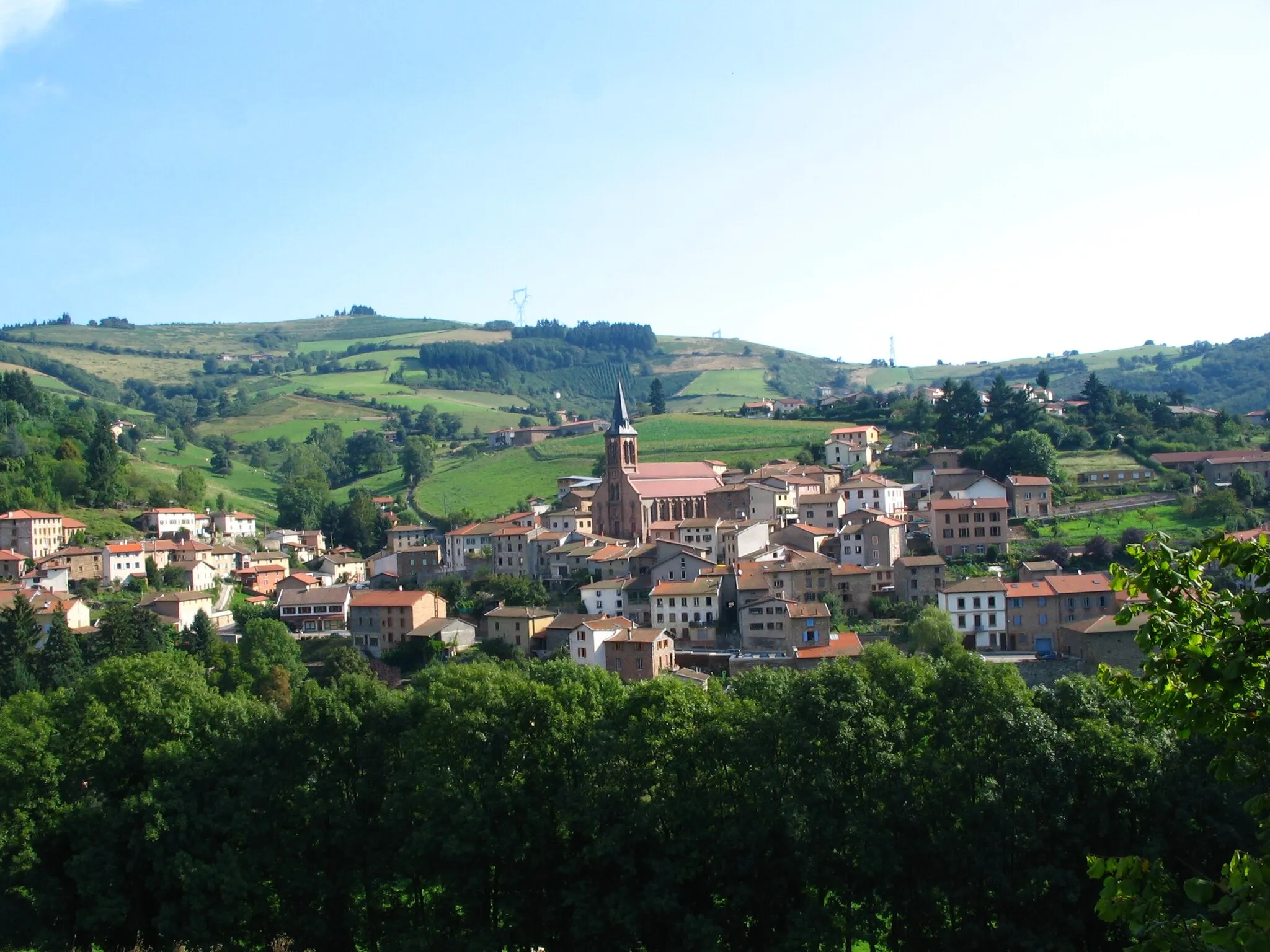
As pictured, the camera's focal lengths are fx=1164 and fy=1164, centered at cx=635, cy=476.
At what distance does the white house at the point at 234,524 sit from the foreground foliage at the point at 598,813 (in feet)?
181

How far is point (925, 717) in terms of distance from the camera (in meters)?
25.0

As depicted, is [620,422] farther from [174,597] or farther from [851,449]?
[174,597]

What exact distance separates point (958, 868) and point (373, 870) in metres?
12.5

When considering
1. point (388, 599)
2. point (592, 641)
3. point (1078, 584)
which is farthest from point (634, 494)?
point (1078, 584)

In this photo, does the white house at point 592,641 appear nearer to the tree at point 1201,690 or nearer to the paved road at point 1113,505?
the paved road at point 1113,505

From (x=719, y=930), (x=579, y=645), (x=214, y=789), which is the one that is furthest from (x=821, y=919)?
(x=579, y=645)

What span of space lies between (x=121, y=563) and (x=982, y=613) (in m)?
48.9

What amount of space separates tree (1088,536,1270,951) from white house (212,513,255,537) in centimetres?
8052

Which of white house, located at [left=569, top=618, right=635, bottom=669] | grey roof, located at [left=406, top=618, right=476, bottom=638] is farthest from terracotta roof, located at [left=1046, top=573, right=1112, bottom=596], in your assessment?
grey roof, located at [left=406, top=618, right=476, bottom=638]

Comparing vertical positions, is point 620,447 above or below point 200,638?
above

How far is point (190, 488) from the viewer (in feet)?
290

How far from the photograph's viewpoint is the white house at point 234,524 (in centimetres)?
8231

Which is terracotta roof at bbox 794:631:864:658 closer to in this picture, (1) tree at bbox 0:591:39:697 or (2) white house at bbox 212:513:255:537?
(1) tree at bbox 0:591:39:697

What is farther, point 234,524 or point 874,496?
point 234,524
